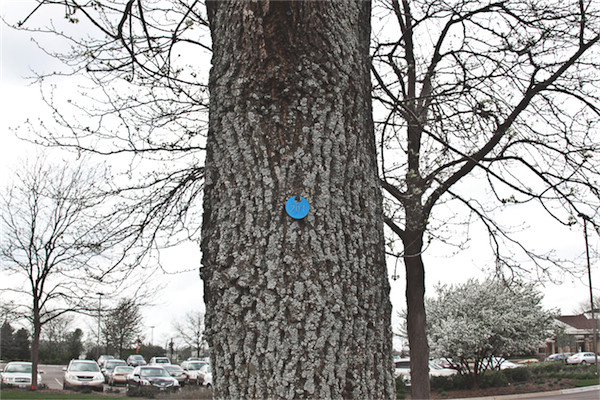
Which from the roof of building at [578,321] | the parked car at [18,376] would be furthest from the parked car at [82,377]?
the roof of building at [578,321]

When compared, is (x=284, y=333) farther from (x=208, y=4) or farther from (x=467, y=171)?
(x=467, y=171)

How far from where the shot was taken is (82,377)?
1805 cm

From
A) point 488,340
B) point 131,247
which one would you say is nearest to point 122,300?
point 131,247

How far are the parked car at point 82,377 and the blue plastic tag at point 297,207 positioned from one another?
65.5 ft

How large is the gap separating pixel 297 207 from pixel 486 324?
1874cm

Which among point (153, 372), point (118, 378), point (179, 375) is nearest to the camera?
point (153, 372)

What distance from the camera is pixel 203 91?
618 cm

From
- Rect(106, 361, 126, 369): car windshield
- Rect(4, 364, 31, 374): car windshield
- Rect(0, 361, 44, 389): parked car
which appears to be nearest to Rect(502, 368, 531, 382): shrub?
Rect(0, 361, 44, 389): parked car

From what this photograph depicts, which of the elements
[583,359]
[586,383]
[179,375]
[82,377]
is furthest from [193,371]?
[583,359]

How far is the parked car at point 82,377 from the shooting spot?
59.0 ft

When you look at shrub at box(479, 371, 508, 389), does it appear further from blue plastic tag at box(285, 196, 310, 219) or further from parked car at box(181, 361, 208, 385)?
blue plastic tag at box(285, 196, 310, 219)

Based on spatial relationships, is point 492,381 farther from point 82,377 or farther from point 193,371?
point 82,377

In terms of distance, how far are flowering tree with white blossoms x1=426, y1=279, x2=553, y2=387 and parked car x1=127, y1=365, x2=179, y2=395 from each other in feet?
37.1

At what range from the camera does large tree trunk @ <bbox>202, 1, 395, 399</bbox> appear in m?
1.55
